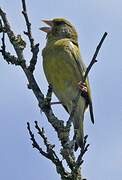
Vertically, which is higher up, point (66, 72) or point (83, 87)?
point (66, 72)

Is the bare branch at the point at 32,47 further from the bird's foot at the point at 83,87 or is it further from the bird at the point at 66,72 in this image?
the bird at the point at 66,72

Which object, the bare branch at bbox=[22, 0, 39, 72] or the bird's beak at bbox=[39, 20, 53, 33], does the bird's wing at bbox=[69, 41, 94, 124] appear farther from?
the bare branch at bbox=[22, 0, 39, 72]

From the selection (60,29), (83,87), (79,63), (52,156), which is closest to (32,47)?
(52,156)

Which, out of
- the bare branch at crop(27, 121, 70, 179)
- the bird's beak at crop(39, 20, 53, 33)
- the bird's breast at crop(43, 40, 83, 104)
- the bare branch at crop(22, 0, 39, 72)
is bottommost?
the bare branch at crop(27, 121, 70, 179)

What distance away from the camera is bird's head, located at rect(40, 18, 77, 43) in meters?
8.18

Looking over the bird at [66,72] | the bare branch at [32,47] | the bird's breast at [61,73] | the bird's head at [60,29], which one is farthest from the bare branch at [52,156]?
the bird's head at [60,29]

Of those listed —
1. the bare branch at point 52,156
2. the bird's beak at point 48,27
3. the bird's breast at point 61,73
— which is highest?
the bird's beak at point 48,27

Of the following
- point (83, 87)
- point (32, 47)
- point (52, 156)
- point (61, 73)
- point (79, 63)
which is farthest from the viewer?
point (79, 63)

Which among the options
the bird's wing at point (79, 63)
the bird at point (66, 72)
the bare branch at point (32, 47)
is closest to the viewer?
the bare branch at point (32, 47)

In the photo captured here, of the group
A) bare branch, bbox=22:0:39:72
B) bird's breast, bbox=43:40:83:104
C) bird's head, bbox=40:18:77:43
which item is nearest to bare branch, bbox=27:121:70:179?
bare branch, bbox=22:0:39:72

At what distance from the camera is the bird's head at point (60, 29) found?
26.8 feet

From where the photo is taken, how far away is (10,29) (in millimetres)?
4520

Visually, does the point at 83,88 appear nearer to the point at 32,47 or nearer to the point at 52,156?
the point at 32,47

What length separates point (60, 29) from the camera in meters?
8.39
